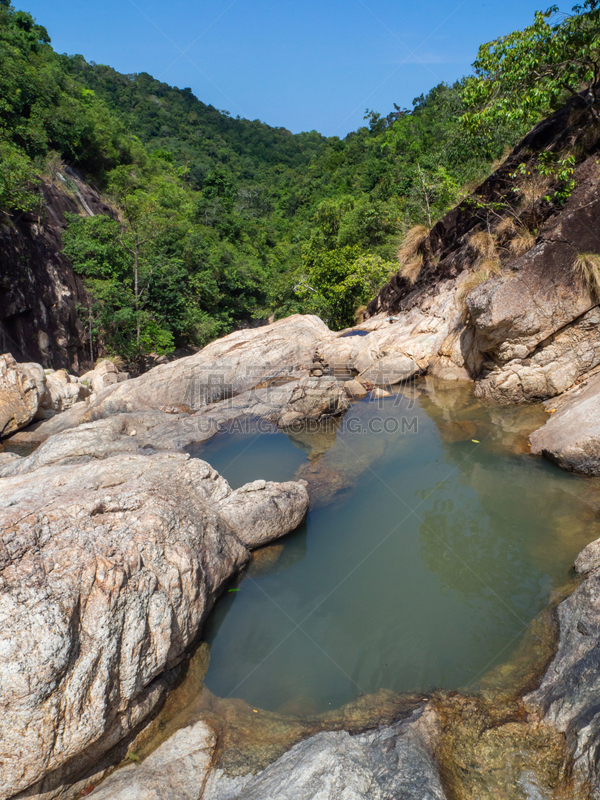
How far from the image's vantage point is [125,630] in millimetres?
3996

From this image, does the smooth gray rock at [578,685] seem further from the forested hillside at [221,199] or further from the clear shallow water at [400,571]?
the forested hillside at [221,199]

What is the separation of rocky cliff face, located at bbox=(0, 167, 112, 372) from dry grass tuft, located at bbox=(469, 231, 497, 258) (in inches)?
720

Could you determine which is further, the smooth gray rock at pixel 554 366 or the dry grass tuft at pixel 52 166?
the dry grass tuft at pixel 52 166

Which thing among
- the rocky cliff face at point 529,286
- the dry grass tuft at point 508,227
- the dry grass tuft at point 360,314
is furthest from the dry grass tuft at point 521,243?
the dry grass tuft at point 360,314

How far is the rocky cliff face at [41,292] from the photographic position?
61.6ft

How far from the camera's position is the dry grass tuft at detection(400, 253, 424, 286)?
16.5 meters

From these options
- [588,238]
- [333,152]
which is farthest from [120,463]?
[333,152]

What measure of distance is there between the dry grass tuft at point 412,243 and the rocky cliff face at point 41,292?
53.3 feet

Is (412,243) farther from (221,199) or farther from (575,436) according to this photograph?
(221,199)

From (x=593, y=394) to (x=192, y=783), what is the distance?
8.17m

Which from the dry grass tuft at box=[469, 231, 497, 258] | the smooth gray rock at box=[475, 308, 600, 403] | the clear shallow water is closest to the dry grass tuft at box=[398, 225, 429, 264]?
the dry grass tuft at box=[469, 231, 497, 258]

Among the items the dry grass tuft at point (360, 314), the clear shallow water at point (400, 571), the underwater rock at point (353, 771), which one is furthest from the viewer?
the dry grass tuft at point (360, 314)

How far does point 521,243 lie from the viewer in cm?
1098

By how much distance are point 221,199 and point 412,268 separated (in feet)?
105
